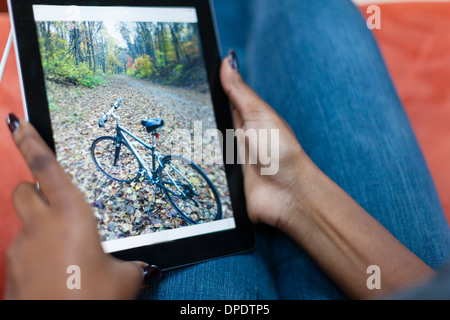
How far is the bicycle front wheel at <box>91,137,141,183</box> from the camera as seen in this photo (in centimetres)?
53

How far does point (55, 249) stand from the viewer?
38cm

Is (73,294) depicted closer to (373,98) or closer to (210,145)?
(210,145)

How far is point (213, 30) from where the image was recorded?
665 millimetres

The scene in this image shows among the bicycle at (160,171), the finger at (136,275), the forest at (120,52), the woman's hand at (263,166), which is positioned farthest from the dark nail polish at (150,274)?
the forest at (120,52)

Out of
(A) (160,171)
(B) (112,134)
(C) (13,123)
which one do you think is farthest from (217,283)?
(C) (13,123)

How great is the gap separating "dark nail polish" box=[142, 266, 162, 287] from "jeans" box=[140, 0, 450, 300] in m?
0.07

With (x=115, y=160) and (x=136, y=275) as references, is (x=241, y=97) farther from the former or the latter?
(x=136, y=275)

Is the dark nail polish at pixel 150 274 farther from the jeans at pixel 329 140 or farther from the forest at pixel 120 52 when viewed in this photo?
the forest at pixel 120 52

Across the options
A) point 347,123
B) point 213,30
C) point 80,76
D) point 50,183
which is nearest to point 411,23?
point 347,123

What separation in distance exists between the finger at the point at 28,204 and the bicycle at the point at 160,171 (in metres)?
0.12

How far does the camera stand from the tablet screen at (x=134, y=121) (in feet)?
1.71

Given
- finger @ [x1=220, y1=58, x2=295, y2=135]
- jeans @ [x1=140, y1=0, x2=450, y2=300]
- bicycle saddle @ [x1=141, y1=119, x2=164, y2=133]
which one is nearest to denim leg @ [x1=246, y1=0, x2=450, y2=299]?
jeans @ [x1=140, y1=0, x2=450, y2=300]

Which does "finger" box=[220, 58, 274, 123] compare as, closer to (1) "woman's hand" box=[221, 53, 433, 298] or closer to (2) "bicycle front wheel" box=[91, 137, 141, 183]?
(1) "woman's hand" box=[221, 53, 433, 298]

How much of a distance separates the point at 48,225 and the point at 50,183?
0.20 ft
